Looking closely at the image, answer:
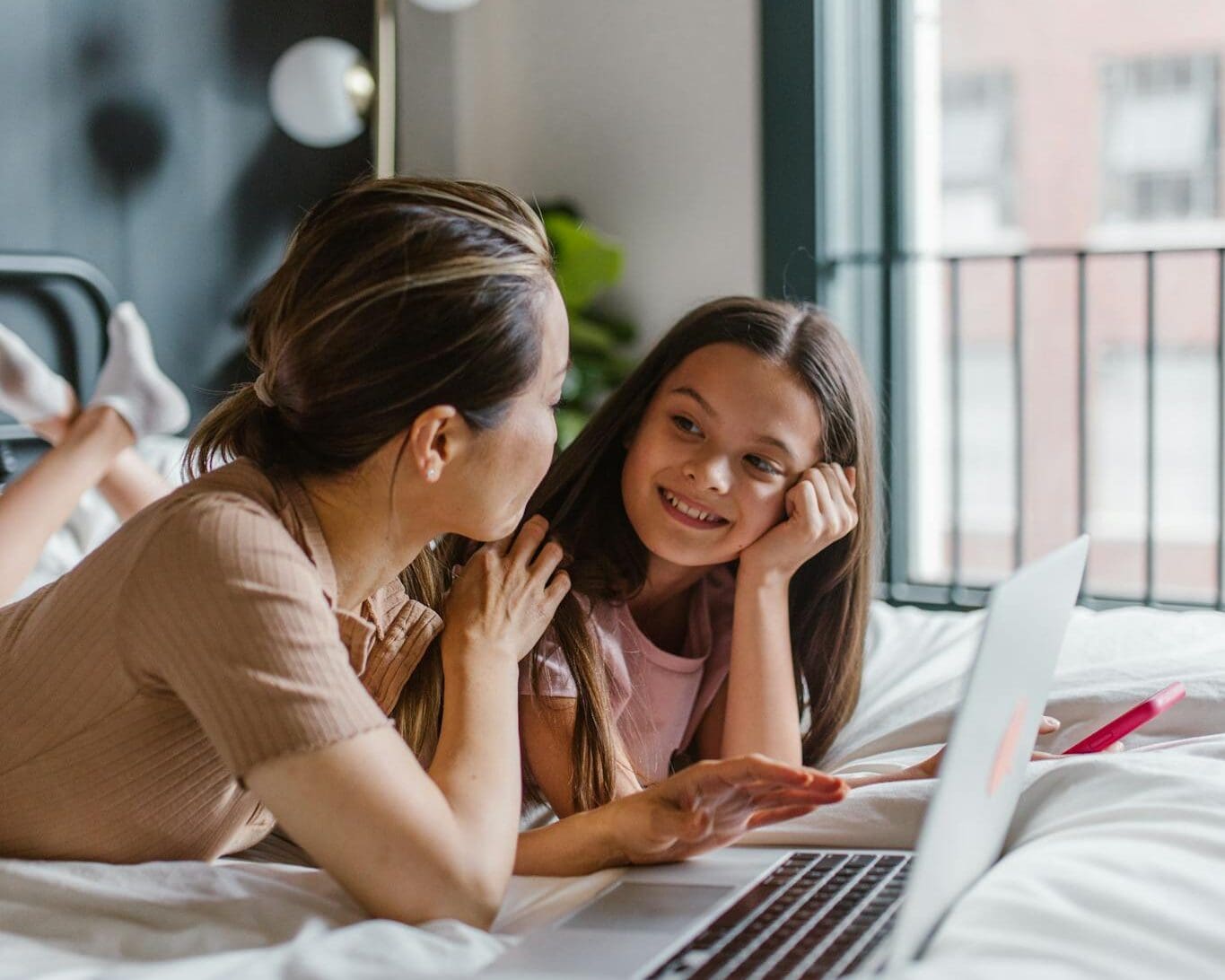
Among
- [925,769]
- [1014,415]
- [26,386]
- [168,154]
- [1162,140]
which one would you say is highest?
[1162,140]

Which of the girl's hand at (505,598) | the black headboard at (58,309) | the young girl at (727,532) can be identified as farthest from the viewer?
the black headboard at (58,309)

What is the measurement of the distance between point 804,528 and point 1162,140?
13.7 ft

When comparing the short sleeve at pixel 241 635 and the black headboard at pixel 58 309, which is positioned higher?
the black headboard at pixel 58 309

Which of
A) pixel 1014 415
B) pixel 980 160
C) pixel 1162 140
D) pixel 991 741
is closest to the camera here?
pixel 991 741

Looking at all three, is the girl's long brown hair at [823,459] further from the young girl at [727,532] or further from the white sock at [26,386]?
the white sock at [26,386]

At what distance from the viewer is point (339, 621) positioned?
1.11 m

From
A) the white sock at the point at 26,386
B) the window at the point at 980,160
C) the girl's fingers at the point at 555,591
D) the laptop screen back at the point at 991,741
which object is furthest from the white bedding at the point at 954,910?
the window at the point at 980,160

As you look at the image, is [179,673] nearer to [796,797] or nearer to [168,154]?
[796,797]

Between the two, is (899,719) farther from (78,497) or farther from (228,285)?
(228,285)

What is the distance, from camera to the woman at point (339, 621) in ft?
2.92

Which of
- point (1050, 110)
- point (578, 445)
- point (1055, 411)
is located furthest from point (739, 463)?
point (1055, 411)

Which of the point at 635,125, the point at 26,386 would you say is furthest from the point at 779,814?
the point at 635,125

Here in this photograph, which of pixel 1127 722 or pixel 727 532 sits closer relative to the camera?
pixel 1127 722

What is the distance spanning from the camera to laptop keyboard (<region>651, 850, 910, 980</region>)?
83cm
